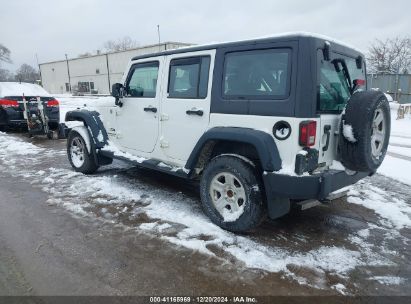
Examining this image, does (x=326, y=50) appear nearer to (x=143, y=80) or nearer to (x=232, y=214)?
(x=232, y=214)

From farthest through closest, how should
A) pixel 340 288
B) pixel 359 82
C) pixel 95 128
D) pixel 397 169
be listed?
pixel 397 169 < pixel 95 128 < pixel 359 82 < pixel 340 288

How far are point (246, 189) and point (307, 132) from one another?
2.77ft

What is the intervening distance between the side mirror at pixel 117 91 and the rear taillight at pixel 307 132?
119 inches

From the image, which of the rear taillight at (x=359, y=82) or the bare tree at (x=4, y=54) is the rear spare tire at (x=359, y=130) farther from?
the bare tree at (x=4, y=54)

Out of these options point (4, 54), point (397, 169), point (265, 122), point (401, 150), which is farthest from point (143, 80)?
point (4, 54)

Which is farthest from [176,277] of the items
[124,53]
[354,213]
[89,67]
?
[89,67]

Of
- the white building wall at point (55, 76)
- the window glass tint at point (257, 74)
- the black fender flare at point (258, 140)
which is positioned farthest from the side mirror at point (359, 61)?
the white building wall at point (55, 76)

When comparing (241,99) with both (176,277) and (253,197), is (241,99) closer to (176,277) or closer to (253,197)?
(253,197)

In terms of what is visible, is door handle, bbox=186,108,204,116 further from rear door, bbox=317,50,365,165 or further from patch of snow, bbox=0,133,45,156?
patch of snow, bbox=0,133,45,156

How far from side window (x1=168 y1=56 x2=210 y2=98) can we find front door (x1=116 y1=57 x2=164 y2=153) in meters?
0.28

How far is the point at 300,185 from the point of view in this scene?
3.16m

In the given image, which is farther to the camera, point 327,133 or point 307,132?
point 327,133

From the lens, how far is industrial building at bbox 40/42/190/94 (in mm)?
36438

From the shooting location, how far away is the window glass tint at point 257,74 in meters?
3.28
